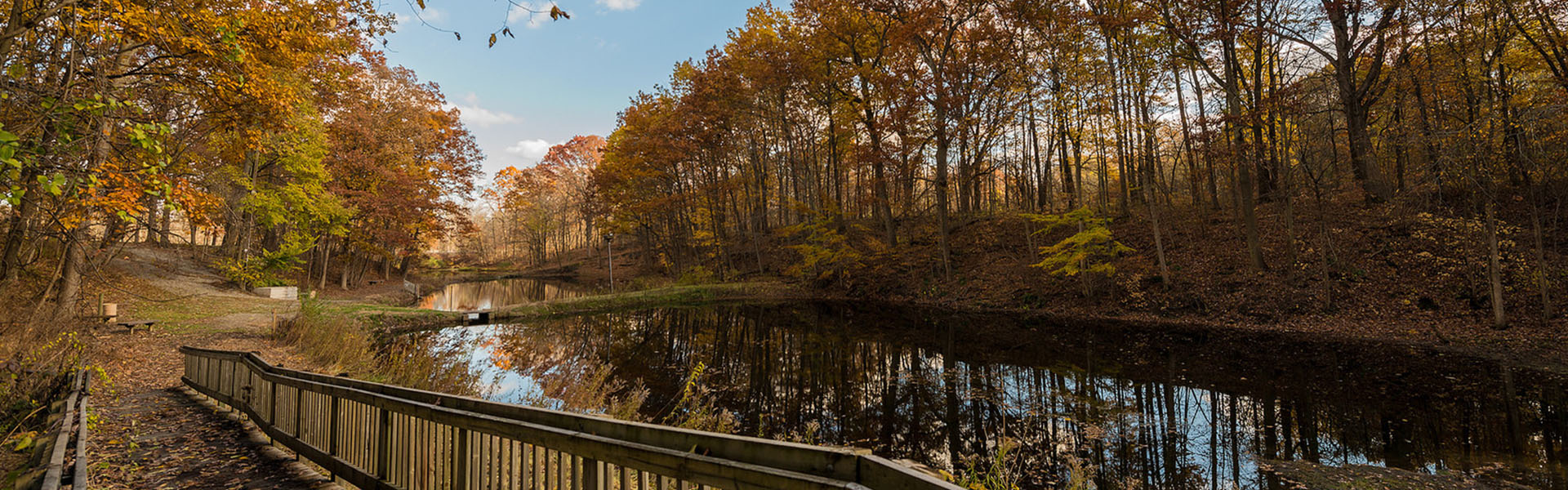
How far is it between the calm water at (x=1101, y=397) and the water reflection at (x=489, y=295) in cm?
1455

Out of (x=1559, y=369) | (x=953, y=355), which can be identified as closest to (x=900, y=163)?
(x=953, y=355)

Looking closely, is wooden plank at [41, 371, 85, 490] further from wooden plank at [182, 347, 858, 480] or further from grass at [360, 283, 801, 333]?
grass at [360, 283, 801, 333]

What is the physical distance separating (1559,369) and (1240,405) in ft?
17.6

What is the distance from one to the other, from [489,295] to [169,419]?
3070 cm

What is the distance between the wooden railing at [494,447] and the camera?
179 centimetres

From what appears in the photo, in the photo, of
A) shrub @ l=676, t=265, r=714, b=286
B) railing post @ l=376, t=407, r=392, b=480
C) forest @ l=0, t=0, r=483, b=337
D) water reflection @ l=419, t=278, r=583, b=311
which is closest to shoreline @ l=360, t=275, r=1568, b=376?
shrub @ l=676, t=265, r=714, b=286

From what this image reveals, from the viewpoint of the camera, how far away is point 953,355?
37.9 ft

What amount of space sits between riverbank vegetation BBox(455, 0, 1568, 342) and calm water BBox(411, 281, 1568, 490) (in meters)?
3.47

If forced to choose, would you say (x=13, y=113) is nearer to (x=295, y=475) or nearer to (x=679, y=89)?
(x=295, y=475)

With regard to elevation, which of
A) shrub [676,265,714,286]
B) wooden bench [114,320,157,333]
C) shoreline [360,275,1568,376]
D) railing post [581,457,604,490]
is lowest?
shoreline [360,275,1568,376]

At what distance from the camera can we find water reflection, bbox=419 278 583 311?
89.1 ft

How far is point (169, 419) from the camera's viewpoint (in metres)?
6.02

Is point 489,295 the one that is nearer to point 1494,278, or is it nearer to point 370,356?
point 370,356

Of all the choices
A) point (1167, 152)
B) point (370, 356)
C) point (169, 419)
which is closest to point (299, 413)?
point (169, 419)
